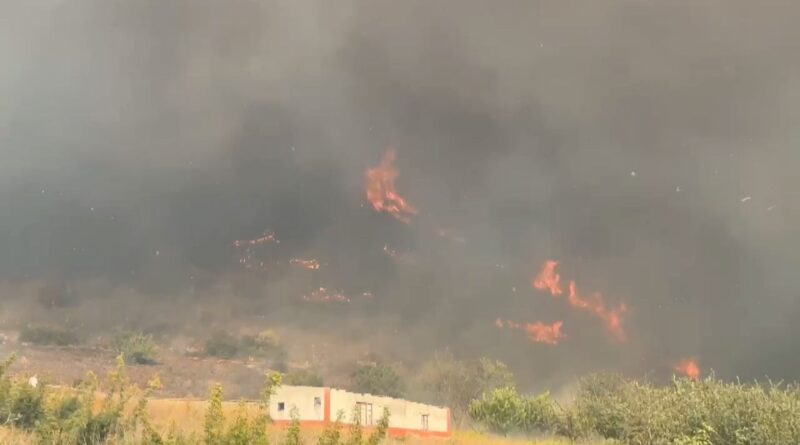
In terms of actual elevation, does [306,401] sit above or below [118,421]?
above

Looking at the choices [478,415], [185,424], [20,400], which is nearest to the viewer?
[20,400]

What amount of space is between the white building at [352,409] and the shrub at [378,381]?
72.8 metres

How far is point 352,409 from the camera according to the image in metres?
55.7

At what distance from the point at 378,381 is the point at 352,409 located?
→ 97.1 m

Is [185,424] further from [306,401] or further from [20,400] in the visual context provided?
[306,401]

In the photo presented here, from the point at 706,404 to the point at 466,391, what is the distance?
88.6 m

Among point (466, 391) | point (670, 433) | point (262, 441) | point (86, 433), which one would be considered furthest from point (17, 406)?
point (466, 391)

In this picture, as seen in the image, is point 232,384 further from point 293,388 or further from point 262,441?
point 262,441

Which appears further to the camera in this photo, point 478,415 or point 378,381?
point 378,381

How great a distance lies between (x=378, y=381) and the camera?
150 metres

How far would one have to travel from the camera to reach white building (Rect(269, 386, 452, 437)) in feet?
199

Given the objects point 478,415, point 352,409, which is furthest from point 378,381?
point 352,409

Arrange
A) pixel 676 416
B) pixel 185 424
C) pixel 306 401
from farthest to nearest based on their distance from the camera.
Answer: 1. pixel 306 401
2. pixel 676 416
3. pixel 185 424

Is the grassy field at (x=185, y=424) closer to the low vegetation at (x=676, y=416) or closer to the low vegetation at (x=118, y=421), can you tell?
the low vegetation at (x=118, y=421)
